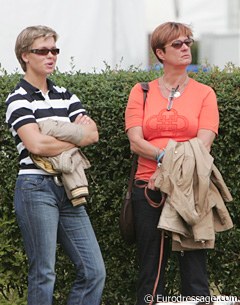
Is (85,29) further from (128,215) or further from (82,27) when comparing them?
(128,215)

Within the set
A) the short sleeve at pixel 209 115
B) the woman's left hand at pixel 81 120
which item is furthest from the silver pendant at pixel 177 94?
the woman's left hand at pixel 81 120

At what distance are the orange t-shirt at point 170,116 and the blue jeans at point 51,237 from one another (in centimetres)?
62

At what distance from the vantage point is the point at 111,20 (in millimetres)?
9484

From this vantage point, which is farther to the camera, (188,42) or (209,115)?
(188,42)

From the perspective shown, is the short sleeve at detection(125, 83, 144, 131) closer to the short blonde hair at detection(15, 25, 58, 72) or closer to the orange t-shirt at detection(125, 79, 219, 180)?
the orange t-shirt at detection(125, 79, 219, 180)

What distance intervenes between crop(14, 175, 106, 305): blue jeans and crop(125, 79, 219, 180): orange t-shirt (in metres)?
0.62

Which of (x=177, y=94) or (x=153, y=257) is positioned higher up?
(x=177, y=94)

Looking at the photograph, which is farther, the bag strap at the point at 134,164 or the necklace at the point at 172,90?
the bag strap at the point at 134,164

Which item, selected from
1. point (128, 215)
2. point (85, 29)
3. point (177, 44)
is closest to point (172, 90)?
point (177, 44)

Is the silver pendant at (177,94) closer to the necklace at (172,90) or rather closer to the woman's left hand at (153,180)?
the necklace at (172,90)

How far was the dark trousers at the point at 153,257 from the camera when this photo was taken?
584 centimetres

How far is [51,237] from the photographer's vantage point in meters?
5.50

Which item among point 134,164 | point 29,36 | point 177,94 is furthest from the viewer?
point 134,164

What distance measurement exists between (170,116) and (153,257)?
0.95 metres
